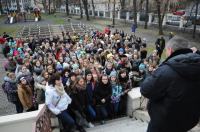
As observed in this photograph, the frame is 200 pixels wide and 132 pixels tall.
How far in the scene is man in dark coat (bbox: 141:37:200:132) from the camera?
262 cm

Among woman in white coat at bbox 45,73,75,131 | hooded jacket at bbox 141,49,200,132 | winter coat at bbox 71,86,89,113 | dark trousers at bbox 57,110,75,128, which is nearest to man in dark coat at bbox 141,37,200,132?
hooded jacket at bbox 141,49,200,132

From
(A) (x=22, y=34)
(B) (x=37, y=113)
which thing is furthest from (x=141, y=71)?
(A) (x=22, y=34)

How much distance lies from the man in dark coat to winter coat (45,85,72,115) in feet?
11.5

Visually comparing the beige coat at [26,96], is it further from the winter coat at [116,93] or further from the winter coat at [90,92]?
the winter coat at [116,93]

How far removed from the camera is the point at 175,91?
2643 mm

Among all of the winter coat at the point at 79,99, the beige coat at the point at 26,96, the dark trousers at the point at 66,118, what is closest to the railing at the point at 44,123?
the dark trousers at the point at 66,118

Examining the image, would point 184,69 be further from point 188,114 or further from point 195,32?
point 195,32

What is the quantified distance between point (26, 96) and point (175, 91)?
18.8ft

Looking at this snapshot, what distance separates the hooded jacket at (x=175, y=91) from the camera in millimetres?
2621

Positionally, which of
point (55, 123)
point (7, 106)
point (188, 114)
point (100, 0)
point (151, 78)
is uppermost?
point (100, 0)

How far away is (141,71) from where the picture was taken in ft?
31.0

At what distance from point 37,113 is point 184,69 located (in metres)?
3.83

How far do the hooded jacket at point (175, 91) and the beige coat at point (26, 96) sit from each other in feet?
17.6

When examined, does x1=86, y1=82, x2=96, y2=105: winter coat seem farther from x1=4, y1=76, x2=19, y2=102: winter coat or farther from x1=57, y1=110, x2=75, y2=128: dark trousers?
x1=4, y1=76, x2=19, y2=102: winter coat
